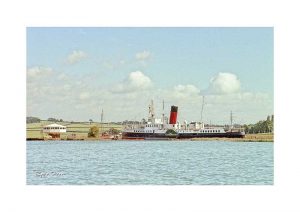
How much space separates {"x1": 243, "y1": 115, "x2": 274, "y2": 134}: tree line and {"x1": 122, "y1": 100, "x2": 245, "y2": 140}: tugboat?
0.13 meters

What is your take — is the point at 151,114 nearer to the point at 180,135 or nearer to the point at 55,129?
the point at 180,135

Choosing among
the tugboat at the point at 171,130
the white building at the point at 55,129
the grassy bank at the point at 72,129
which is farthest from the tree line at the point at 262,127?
the white building at the point at 55,129

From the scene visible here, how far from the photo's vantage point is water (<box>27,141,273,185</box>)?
11.1 meters

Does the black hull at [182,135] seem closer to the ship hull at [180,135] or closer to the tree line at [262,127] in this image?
the ship hull at [180,135]

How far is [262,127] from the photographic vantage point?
37.8 feet

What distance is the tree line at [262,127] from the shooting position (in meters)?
11.3

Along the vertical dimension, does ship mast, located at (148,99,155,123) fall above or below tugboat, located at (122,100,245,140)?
above

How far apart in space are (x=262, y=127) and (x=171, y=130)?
1.49 m

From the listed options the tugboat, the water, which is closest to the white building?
the water

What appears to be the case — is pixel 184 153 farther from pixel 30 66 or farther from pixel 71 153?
pixel 30 66

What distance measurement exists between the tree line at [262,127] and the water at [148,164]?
0.67 feet
